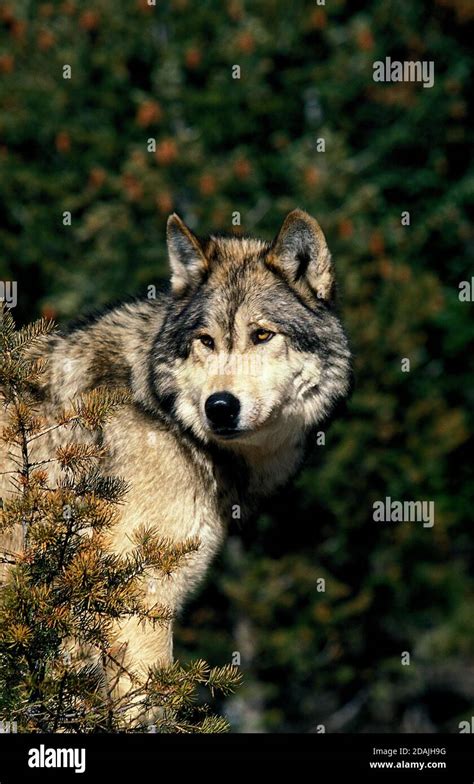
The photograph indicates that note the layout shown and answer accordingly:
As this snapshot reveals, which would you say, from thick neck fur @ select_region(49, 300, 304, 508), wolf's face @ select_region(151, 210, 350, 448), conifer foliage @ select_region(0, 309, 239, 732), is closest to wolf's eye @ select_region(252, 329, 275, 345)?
wolf's face @ select_region(151, 210, 350, 448)

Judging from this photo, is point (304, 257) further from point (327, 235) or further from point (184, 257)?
point (327, 235)

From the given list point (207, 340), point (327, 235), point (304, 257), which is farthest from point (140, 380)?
point (327, 235)

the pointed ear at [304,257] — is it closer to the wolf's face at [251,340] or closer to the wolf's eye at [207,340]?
the wolf's face at [251,340]

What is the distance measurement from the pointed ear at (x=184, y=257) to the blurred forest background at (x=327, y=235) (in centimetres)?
702

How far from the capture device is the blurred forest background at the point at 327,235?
14.4 meters

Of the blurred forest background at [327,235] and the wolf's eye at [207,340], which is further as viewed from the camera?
the blurred forest background at [327,235]

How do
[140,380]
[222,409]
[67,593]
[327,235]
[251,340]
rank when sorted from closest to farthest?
[67,593]
[222,409]
[251,340]
[140,380]
[327,235]

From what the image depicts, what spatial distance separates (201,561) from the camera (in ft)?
22.4

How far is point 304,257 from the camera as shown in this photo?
23.1 ft

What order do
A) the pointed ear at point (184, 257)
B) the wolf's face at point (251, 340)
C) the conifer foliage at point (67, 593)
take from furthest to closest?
the pointed ear at point (184, 257) → the wolf's face at point (251, 340) → the conifer foliage at point (67, 593)

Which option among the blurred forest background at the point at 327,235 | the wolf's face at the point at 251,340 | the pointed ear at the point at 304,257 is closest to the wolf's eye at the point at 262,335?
the wolf's face at the point at 251,340

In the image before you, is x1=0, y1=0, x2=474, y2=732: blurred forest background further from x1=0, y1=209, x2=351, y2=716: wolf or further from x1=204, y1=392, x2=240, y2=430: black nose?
x1=204, y1=392, x2=240, y2=430: black nose

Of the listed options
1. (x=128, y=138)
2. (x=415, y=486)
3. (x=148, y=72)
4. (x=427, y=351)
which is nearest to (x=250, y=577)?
(x=415, y=486)

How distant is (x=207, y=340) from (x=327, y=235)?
8.23 meters
